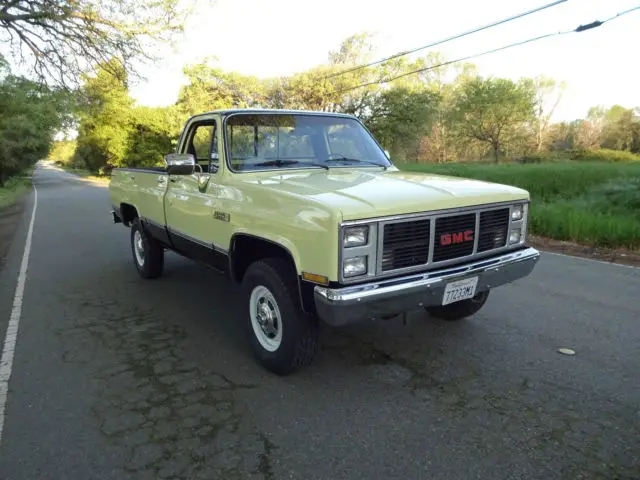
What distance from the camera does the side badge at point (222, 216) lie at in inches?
159

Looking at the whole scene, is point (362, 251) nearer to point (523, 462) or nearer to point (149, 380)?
point (523, 462)

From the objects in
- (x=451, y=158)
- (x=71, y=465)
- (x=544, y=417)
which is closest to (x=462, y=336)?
(x=544, y=417)

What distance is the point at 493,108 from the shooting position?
45.4 meters

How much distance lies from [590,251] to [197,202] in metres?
7.05

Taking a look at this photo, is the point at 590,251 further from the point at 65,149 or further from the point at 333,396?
the point at 65,149

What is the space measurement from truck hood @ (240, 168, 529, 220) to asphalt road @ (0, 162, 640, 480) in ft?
4.16

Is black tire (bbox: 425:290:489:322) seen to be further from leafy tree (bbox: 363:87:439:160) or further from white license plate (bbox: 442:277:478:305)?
leafy tree (bbox: 363:87:439:160)

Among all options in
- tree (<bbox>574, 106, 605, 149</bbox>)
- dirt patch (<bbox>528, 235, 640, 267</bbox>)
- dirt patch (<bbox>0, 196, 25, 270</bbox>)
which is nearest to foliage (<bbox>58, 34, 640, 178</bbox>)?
tree (<bbox>574, 106, 605, 149</bbox>)

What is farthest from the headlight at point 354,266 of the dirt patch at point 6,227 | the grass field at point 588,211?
the grass field at point 588,211

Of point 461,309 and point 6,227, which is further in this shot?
point 6,227

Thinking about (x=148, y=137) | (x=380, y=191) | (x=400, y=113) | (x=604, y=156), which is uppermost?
(x=400, y=113)

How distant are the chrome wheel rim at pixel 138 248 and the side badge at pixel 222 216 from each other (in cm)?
285

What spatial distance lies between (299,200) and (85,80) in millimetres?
13511

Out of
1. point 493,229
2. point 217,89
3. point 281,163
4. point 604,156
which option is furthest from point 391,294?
point 604,156
